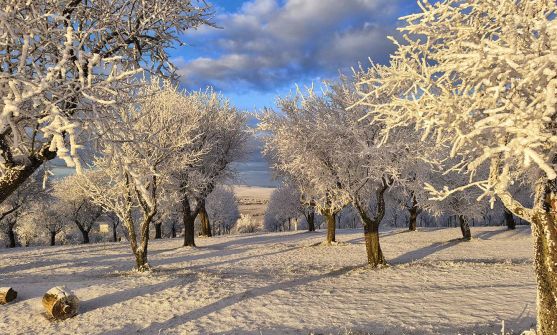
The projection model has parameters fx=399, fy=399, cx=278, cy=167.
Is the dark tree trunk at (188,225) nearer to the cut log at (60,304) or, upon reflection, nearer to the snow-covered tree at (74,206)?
the cut log at (60,304)

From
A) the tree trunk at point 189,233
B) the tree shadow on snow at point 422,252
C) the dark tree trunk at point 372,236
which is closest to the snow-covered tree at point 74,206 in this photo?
the tree trunk at point 189,233

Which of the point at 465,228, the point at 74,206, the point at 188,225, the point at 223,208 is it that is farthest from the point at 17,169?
the point at 223,208

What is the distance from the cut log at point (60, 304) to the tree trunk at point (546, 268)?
35.8ft

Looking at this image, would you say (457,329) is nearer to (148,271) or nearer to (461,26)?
(461,26)

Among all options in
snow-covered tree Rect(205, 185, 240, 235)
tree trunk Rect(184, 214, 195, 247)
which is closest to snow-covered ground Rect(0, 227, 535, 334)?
tree trunk Rect(184, 214, 195, 247)

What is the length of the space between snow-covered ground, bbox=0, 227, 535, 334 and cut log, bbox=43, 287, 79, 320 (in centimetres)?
24

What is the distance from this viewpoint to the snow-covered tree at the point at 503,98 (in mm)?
4273

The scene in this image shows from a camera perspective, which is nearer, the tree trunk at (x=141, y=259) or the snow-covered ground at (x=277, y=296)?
the snow-covered ground at (x=277, y=296)

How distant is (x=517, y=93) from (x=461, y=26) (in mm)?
1483

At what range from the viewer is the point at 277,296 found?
12.8 m

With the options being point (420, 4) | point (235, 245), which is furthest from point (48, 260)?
point (420, 4)

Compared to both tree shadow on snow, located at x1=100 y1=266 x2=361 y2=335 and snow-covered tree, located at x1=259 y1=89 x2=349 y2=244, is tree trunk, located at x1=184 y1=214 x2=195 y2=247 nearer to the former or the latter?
snow-covered tree, located at x1=259 y1=89 x2=349 y2=244

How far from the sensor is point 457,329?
9.38 m

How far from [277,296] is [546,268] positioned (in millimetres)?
8358
